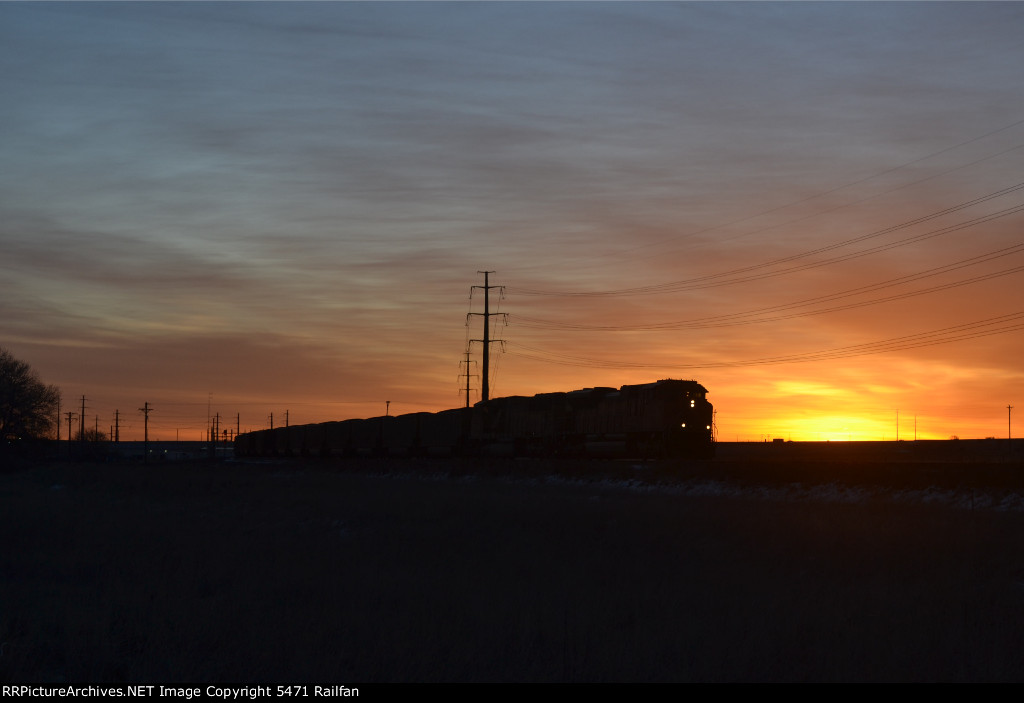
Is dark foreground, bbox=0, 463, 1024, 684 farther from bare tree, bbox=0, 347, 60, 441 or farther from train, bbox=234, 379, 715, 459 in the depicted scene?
bare tree, bbox=0, 347, 60, 441

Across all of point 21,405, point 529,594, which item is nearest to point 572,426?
point 529,594

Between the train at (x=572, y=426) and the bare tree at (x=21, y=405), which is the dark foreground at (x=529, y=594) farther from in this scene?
the bare tree at (x=21, y=405)

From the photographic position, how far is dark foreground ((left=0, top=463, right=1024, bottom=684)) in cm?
1149

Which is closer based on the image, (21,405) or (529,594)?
(529,594)

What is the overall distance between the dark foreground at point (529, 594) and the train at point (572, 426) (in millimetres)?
16078

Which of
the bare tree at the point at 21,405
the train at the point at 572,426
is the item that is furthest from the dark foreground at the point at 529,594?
the bare tree at the point at 21,405

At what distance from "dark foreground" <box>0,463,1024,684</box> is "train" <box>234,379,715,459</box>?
16.1 meters

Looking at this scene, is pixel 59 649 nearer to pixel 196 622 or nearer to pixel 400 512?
pixel 196 622

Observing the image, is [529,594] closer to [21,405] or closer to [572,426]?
[572,426]

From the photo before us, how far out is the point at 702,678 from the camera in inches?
437

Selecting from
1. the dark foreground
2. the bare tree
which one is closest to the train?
the dark foreground

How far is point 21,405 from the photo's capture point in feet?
386

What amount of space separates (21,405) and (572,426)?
301 feet

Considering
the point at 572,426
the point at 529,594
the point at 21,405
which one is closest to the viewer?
the point at 529,594
